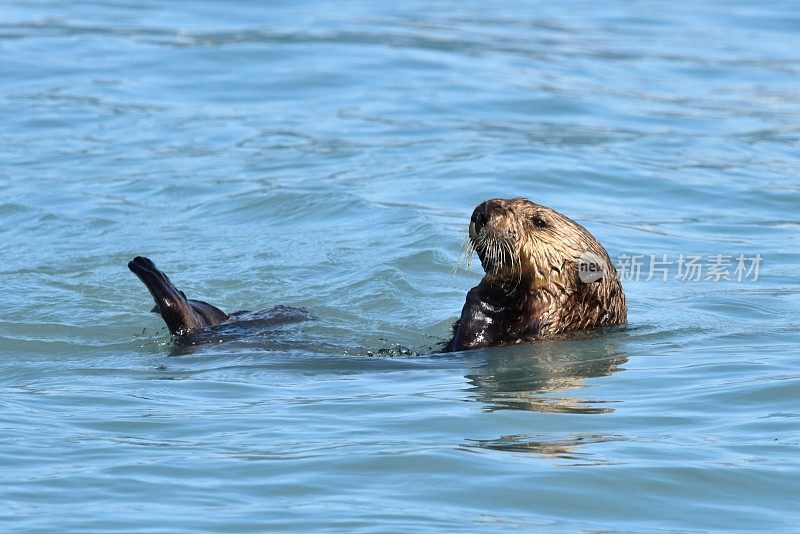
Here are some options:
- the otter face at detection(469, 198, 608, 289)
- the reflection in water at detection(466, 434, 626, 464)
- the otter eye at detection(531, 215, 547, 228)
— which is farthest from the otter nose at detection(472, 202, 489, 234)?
the reflection in water at detection(466, 434, 626, 464)

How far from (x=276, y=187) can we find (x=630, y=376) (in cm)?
635

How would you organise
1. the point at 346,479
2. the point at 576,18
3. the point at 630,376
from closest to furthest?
the point at 346,479
the point at 630,376
the point at 576,18

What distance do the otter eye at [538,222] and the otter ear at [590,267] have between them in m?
0.25

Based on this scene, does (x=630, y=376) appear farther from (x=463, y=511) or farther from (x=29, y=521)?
(x=29, y=521)

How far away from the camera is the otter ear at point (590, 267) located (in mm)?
6766

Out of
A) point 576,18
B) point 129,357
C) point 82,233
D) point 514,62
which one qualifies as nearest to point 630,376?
point 129,357

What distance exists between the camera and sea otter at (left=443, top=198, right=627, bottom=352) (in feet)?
21.9

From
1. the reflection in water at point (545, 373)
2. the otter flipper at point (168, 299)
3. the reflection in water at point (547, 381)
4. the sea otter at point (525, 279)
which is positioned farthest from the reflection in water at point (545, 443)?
the otter flipper at point (168, 299)

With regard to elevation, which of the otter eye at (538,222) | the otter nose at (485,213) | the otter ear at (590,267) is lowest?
the otter ear at (590,267)

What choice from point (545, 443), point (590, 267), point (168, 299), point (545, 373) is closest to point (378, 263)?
point (168, 299)

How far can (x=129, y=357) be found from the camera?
7195mm

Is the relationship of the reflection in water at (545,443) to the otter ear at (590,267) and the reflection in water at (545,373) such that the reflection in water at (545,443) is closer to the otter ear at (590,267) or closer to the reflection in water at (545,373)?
the reflection in water at (545,373)

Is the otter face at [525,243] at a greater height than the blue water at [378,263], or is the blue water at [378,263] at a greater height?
Answer: the otter face at [525,243]

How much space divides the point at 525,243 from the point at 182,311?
181 centimetres
